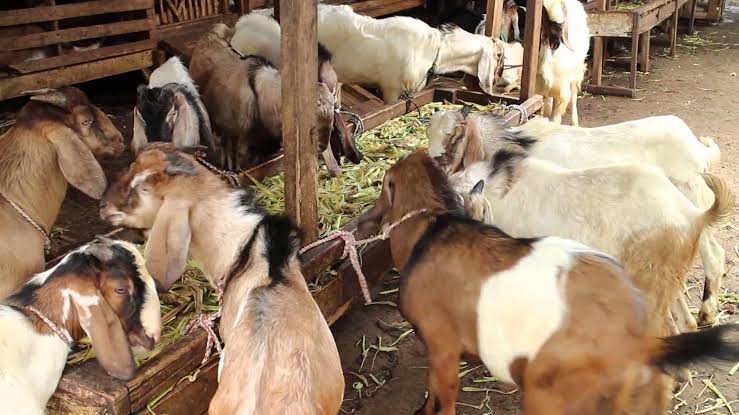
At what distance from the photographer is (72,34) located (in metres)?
7.23

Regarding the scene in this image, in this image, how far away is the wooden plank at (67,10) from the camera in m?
6.74

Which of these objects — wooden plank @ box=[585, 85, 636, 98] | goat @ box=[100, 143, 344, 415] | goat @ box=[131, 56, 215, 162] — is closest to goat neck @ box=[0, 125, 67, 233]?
goat @ box=[100, 143, 344, 415]

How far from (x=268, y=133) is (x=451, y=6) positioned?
8.42m

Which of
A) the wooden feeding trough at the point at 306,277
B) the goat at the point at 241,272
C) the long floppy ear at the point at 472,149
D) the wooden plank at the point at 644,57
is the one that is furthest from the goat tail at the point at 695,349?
the wooden plank at the point at 644,57

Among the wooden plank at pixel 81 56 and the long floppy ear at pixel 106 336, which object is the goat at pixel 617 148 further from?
the wooden plank at pixel 81 56

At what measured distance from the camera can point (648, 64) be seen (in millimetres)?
12727

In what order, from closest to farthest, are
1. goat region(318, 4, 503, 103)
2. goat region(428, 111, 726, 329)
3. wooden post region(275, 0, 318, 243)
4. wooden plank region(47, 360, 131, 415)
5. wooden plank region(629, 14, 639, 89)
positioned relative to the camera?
wooden plank region(47, 360, 131, 415) < wooden post region(275, 0, 318, 243) < goat region(428, 111, 726, 329) < goat region(318, 4, 503, 103) < wooden plank region(629, 14, 639, 89)

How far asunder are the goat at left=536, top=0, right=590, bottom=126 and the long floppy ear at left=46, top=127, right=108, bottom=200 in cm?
580

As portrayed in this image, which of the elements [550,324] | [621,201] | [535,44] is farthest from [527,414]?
[535,44]

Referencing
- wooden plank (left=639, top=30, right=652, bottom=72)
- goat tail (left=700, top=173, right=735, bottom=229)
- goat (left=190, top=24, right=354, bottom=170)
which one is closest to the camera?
goat tail (left=700, top=173, right=735, bottom=229)

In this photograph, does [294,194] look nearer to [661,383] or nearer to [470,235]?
[470,235]

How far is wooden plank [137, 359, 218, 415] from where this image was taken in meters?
3.18

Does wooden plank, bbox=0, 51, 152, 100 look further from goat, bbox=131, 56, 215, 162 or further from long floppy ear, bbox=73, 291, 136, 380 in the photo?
long floppy ear, bbox=73, 291, 136, 380

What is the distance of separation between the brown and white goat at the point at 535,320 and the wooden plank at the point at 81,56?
4.95 meters
